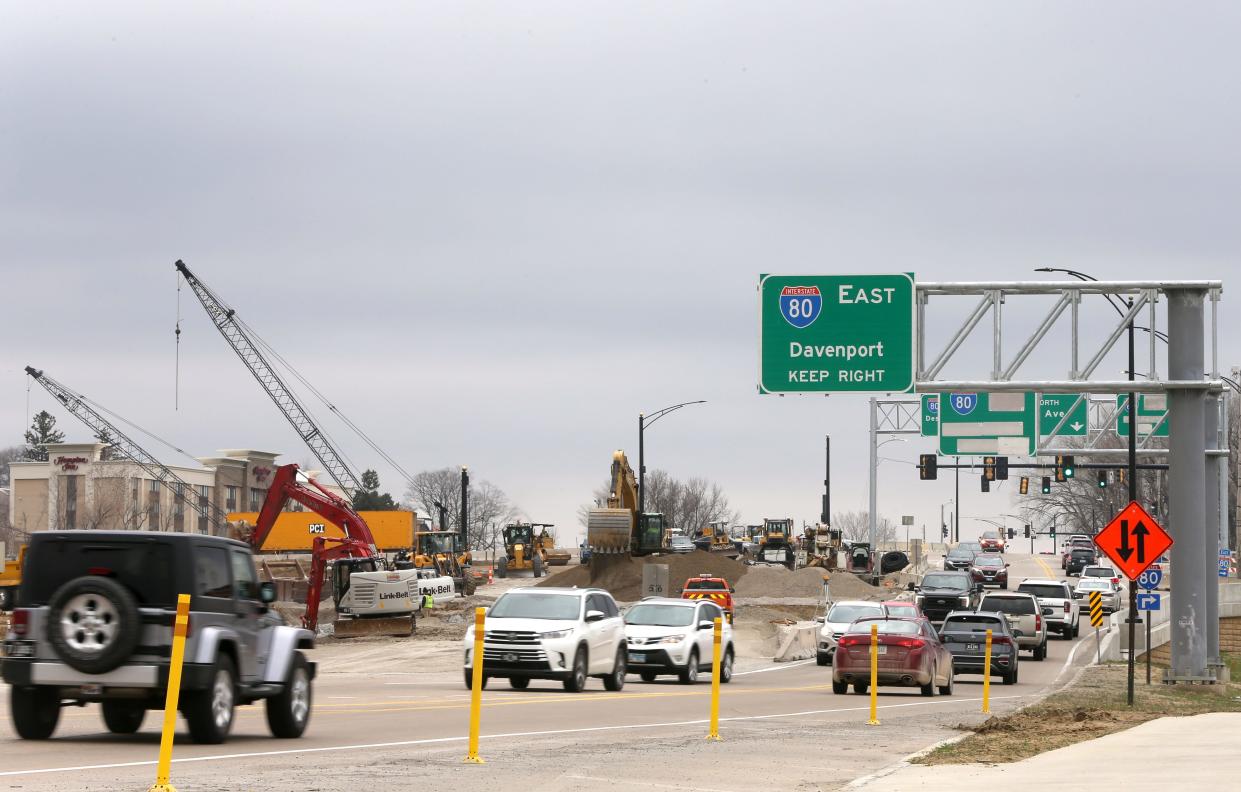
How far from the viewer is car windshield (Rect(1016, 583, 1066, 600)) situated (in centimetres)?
5481

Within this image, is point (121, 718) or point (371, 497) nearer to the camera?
point (121, 718)

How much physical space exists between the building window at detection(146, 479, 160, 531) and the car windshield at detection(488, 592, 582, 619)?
403ft

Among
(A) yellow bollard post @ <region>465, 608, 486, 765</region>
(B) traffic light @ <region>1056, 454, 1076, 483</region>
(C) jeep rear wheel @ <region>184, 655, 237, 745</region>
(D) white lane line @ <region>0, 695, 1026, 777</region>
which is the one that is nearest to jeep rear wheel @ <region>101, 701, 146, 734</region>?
(C) jeep rear wheel @ <region>184, 655, 237, 745</region>

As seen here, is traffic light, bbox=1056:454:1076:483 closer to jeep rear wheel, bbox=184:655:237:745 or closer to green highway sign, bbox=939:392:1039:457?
green highway sign, bbox=939:392:1039:457

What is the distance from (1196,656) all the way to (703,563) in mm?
45766

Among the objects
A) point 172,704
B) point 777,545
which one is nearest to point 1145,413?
point 777,545

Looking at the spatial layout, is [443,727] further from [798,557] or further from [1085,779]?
[798,557]

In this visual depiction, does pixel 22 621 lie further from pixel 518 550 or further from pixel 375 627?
pixel 518 550

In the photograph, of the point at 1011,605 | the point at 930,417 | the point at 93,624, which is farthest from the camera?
the point at 930,417

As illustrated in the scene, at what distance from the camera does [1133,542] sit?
28.9 meters

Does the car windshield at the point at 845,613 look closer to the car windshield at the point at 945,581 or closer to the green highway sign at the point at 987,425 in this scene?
the green highway sign at the point at 987,425

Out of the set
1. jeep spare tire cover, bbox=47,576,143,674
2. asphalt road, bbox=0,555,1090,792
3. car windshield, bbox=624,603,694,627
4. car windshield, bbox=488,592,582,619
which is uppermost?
jeep spare tire cover, bbox=47,576,143,674

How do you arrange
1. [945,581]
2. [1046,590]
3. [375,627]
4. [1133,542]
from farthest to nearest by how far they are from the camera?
[945,581] < [1046,590] < [375,627] < [1133,542]

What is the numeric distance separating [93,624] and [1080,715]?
531 inches
